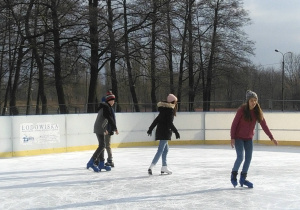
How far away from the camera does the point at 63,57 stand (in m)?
23.5

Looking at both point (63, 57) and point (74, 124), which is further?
point (63, 57)

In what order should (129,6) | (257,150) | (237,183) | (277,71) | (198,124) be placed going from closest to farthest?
(237,183) → (257,150) → (198,124) → (129,6) → (277,71)

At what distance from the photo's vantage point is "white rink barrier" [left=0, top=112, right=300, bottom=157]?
38.0 feet

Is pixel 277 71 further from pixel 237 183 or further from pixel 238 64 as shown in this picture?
pixel 237 183

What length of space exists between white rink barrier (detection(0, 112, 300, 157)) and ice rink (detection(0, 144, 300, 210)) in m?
0.83

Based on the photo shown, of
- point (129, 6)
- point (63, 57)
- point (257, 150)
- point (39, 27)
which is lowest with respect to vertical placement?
point (257, 150)

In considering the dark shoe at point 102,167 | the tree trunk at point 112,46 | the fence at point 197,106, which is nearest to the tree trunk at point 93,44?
the tree trunk at point 112,46

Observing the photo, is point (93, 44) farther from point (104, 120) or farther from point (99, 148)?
point (99, 148)

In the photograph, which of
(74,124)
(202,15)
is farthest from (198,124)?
(202,15)

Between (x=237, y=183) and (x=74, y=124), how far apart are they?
23.7 ft

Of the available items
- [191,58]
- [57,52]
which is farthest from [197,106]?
[191,58]

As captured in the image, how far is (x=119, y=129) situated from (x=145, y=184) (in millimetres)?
6953

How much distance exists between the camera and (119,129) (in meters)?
13.9

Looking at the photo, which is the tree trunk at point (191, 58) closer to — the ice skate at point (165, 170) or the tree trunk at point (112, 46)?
the tree trunk at point (112, 46)
